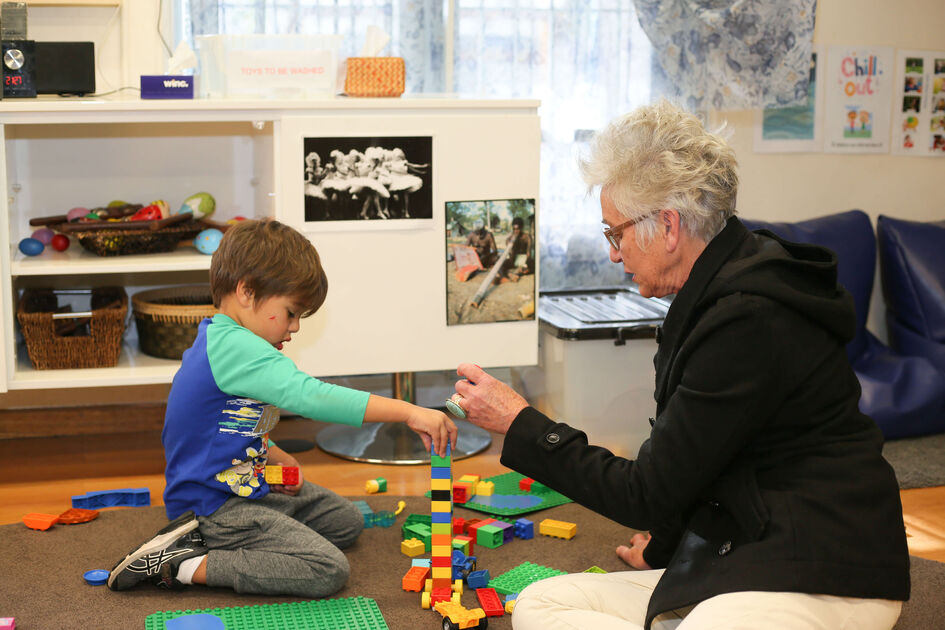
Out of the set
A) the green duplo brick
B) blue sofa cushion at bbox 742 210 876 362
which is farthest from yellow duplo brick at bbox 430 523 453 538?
blue sofa cushion at bbox 742 210 876 362

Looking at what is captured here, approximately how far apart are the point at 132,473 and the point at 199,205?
73 centimetres

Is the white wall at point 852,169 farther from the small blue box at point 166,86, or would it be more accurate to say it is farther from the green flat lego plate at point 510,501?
the small blue box at point 166,86

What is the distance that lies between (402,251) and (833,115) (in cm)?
169

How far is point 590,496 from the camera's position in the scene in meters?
1.33

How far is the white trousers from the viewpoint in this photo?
1.22m

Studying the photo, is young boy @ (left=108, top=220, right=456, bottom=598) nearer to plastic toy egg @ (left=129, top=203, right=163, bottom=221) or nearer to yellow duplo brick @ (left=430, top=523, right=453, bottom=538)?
yellow duplo brick @ (left=430, top=523, right=453, bottom=538)

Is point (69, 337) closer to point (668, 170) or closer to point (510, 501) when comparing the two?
point (510, 501)

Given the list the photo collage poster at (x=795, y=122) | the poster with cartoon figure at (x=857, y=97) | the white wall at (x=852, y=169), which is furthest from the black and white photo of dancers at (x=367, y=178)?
the poster with cartoon figure at (x=857, y=97)

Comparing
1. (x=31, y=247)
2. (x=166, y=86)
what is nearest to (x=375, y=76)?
(x=166, y=86)

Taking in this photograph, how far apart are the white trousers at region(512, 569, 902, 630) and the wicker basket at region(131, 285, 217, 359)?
1.37 metres

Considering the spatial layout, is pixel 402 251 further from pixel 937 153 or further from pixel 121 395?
pixel 937 153

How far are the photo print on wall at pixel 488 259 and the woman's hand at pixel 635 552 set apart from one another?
0.75m

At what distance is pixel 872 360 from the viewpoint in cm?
319

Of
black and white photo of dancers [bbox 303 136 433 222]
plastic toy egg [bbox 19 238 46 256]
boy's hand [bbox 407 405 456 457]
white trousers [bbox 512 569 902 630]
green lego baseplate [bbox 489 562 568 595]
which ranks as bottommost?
green lego baseplate [bbox 489 562 568 595]
